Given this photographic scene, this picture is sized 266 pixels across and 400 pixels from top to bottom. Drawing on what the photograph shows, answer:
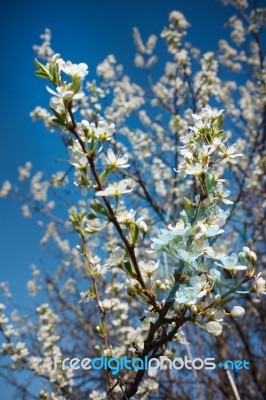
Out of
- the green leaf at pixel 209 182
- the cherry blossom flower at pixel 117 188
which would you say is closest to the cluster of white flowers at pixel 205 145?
the green leaf at pixel 209 182

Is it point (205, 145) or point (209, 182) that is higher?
point (205, 145)

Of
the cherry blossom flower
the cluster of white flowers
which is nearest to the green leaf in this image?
the cluster of white flowers

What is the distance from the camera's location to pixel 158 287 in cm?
128

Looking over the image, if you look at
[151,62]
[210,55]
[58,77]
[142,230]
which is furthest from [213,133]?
[151,62]

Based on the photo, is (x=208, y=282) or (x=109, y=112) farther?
(x=109, y=112)

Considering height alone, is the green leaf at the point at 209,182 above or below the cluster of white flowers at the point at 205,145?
below

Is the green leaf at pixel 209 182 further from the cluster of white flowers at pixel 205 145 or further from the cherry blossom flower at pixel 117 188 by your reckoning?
the cherry blossom flower at pixel 117 188

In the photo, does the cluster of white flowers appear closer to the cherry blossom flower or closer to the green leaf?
the green leaf

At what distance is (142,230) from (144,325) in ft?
1.47

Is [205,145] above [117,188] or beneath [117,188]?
above

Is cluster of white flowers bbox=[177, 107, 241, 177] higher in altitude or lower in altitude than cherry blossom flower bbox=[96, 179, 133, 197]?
higher

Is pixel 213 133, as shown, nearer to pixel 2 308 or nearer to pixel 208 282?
pixel 208 282

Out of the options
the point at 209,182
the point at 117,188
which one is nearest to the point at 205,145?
the point at 209,182

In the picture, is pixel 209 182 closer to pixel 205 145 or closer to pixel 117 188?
pixel 205 145
